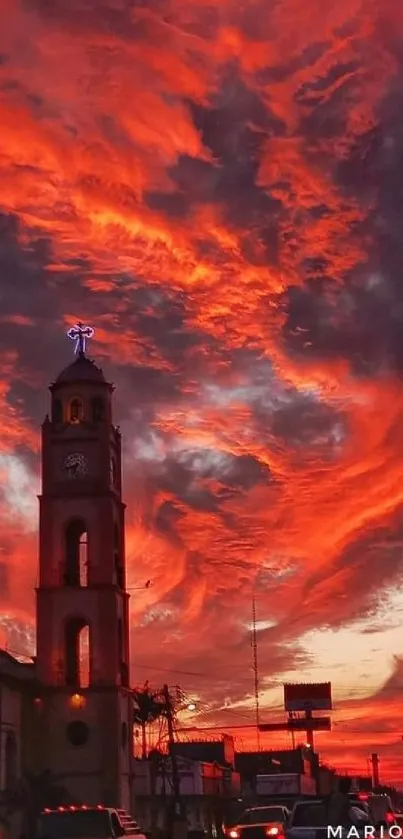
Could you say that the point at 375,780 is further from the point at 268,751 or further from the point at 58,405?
the point at 58,405

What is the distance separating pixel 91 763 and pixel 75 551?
35.3ft

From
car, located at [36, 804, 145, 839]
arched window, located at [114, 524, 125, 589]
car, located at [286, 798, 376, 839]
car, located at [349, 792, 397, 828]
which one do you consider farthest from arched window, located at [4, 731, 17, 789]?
car, located at [286, 798, 376, 839]

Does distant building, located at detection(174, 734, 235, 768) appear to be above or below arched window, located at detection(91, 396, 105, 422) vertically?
below

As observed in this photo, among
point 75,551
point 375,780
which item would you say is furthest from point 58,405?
point 375,780

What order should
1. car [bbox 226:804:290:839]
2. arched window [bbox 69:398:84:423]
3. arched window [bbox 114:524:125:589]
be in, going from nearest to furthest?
car [bbox 226:804:290:839] → arched window [bbox 114:524:125:589] → arched window [bbox 69:398:84:423]

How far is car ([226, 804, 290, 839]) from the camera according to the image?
3005 centimetres

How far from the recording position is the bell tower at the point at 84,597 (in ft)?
186

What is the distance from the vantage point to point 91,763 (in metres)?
56.6

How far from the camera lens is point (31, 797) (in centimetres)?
5212

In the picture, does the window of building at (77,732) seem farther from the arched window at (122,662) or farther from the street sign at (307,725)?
the street sign at (307,725)

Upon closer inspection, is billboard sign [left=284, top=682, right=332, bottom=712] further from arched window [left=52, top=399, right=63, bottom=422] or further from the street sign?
arched window [left=52, top=399, right=63, bottom=422]

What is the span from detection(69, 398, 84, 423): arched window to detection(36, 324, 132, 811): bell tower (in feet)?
0.20

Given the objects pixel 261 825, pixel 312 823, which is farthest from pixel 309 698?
pixel 312 823

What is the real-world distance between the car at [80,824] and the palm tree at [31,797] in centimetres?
2414
